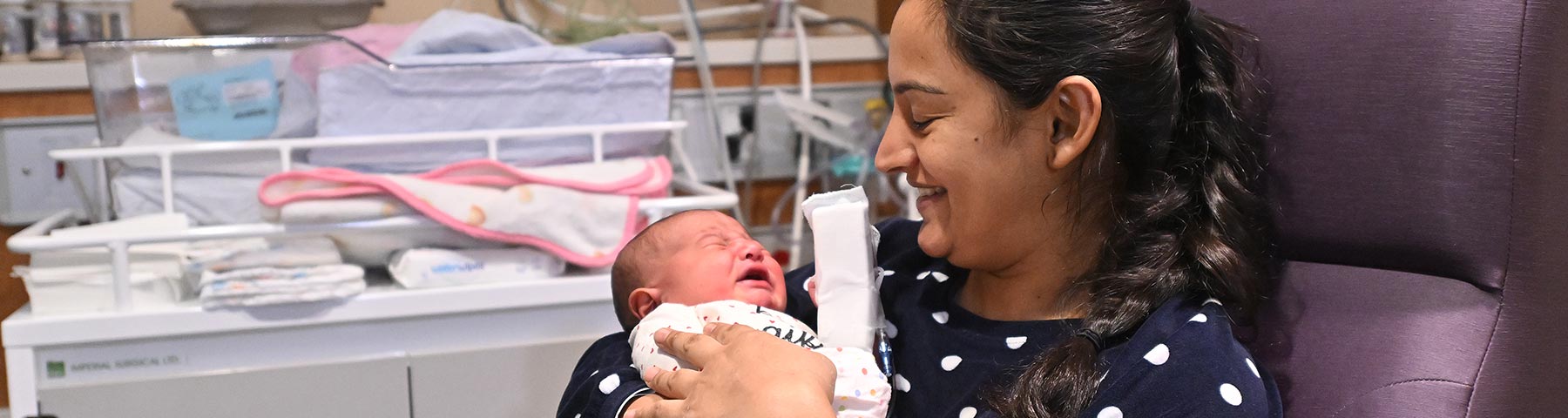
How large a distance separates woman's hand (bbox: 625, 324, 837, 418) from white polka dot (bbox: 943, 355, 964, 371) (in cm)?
15

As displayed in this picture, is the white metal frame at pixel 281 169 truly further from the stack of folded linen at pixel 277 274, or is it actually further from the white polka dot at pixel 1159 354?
the white polka dot at pixel 1159 354

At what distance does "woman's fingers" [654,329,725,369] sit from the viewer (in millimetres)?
1025

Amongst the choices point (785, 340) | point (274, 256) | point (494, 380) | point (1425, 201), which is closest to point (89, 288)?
point (274, 256)

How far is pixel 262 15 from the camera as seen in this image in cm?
216

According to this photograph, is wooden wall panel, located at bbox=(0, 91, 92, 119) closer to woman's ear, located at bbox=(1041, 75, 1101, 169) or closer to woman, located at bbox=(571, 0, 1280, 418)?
woman, located at bbox=(571, 0, 1280, 418)

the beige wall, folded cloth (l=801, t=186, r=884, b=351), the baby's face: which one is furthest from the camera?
the beige wall

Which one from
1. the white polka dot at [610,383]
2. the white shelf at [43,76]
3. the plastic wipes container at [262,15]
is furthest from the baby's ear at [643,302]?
the white shelf at [43,76]

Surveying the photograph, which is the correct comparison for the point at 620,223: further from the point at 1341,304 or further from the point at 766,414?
the point at 1341,304

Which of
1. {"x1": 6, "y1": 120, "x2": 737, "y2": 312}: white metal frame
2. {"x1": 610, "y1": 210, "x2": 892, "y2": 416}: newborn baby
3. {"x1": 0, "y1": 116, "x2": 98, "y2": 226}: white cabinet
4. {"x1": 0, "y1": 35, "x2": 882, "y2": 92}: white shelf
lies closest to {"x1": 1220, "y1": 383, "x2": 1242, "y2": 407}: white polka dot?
{"x1": 610, "y1": 210, "x2": 892, "y2": 416}: newborn baby

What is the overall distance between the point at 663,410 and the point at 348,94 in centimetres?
97

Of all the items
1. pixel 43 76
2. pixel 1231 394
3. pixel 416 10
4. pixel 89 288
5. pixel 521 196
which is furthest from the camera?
pixel 416 10

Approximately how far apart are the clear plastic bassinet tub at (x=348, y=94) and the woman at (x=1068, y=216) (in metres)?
0.82

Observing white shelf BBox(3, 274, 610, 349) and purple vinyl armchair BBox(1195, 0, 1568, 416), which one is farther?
white shelf BBox(3, 274, 610, 349)

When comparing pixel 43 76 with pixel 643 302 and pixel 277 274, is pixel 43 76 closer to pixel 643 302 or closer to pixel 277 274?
pixel 277 274
